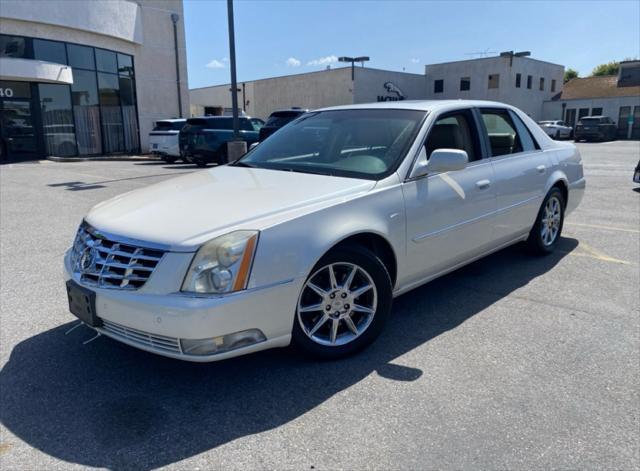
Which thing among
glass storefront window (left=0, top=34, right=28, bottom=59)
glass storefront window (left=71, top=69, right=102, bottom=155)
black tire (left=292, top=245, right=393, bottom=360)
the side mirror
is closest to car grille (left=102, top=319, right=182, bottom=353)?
black tire (left=292, top=245, right=393, bottom=360)

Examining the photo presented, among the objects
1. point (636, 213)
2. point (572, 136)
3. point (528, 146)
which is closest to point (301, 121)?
point (528, 146)

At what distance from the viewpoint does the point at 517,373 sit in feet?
10.2

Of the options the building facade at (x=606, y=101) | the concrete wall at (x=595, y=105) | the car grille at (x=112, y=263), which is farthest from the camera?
the concrete wall at (x=595, y=105)

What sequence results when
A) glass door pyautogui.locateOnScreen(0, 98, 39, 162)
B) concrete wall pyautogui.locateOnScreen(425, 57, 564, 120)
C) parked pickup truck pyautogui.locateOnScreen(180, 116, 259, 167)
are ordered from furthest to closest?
concrete wall pyautogui.locateOnScreen(425, 57, 564, 120) → glass door pyautogui.locateOnScreen(0, 98, 39, 162) → parked pickup truck pyautogui.locateOnScreen(180, 116, 259, 167)

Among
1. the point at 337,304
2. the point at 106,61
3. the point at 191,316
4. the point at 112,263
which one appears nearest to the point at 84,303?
the point at 112,263

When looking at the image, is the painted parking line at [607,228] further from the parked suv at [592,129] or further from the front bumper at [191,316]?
the parked suv at [592,129]

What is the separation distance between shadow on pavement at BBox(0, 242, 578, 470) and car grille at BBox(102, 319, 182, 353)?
341mm

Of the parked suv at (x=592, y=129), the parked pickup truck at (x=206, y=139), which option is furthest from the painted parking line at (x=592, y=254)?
the parked suv at (x=592, y=129)

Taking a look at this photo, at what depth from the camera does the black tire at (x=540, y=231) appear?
5.27 m

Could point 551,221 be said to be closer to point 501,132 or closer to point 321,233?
point 501,132

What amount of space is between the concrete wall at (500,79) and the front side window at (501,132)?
1768 inches

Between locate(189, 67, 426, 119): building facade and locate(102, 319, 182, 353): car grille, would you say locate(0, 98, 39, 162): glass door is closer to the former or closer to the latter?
locate(102, 319, 182, 353): car grille

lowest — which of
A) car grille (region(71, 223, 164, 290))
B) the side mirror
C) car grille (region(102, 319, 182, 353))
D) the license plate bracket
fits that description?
car grille (region(102, 319, 182, 353))

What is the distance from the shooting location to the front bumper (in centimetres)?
259
